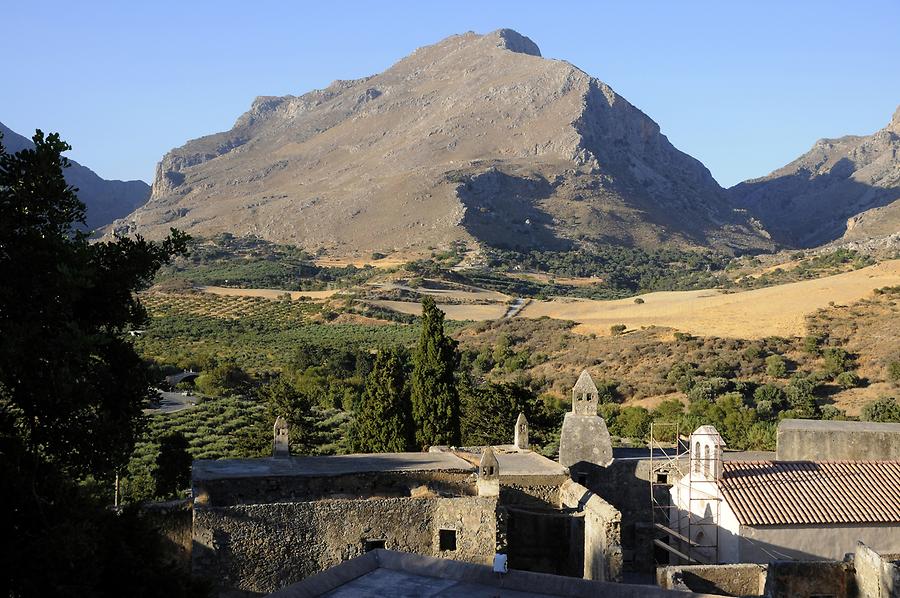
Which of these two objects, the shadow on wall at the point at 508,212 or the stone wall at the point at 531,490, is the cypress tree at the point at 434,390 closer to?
the stone wall at the point at 531,490

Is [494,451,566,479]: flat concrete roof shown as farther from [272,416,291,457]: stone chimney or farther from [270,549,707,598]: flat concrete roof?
[270,549,707,598]: flat concrete roof


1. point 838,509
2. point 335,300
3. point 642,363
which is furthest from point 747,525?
point 335,300

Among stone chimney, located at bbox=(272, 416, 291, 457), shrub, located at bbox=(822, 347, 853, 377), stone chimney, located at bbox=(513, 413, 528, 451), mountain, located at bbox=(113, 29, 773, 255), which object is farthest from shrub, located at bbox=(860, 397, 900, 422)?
mountain, located at bbox=(113, 29, 773, 255)

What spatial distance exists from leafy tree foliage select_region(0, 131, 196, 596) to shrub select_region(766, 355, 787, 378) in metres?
44.7

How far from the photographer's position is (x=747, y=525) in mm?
20219

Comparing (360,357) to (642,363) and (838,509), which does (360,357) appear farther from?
(838,509)

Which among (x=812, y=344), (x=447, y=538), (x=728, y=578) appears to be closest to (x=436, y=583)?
(x=728, y=578)

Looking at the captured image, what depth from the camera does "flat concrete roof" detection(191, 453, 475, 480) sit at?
20.6 meters

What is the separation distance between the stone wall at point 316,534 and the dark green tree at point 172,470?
6.15 m

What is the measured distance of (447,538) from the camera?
19.5 metres

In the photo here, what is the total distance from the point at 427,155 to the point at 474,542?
570 feet

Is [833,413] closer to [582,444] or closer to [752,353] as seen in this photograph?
[752,353]

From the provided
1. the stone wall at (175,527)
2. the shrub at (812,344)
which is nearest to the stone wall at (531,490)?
the stone wall at (175,527)

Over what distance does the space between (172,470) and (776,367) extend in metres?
36.8
